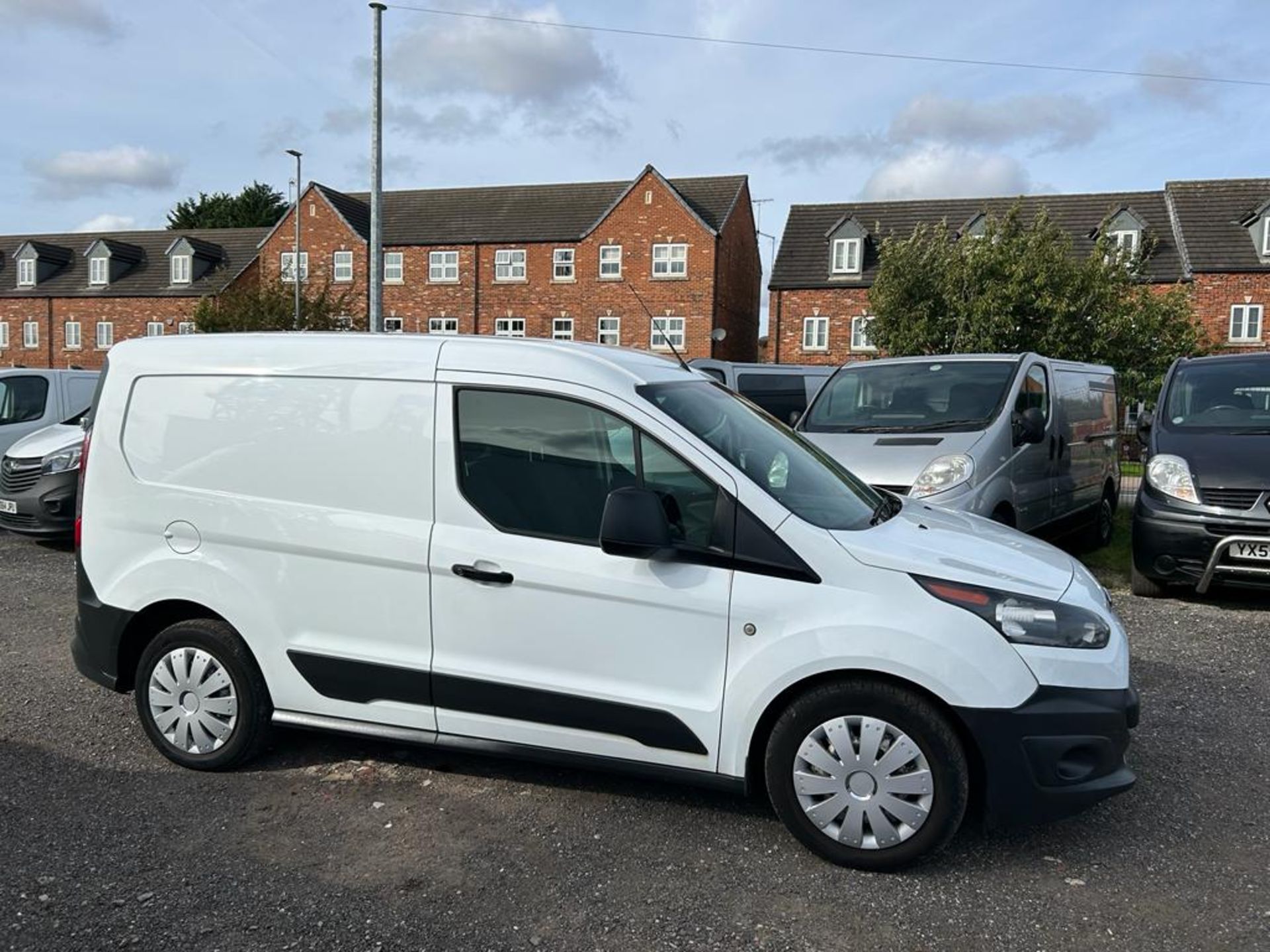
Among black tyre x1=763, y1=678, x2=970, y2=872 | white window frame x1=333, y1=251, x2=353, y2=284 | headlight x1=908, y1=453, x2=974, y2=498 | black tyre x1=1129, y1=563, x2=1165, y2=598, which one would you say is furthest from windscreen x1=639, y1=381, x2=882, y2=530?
white window frame x1=333, y1=251, x2=353, y2=284

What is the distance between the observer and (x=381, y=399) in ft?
12.6

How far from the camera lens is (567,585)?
3.51 metres

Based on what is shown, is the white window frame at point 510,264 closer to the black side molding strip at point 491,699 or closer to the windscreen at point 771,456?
the windscreen at point 771,456

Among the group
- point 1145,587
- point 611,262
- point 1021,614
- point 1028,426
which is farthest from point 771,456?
point 611,262

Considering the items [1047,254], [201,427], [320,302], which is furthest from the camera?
[320,302]

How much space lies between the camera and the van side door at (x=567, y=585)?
11.2 feet

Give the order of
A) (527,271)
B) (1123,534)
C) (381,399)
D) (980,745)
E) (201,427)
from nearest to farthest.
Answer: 1. (980,745)
2. (381,399)
3. (201,427)
4. (1123,534)
5. (527,271)

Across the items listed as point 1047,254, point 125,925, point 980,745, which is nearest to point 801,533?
point 980,745

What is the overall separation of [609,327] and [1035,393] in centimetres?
3194

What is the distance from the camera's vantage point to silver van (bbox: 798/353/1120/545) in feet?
23.4

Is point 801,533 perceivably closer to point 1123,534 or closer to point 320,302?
point 1123,534

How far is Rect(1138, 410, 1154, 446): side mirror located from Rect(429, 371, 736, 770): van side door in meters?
6.12

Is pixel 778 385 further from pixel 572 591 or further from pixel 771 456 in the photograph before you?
pixel 572 591

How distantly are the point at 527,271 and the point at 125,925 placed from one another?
38.8 metres
